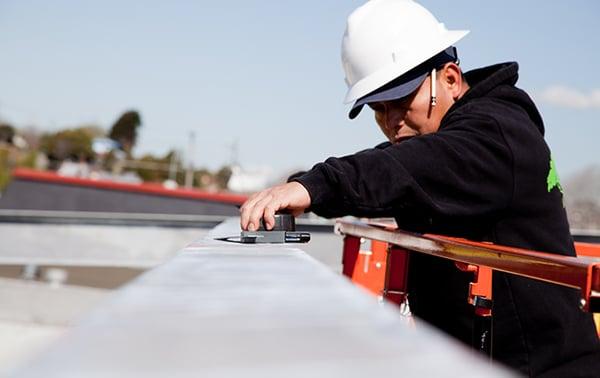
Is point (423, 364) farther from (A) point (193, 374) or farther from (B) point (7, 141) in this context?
(B) point (7, 141)

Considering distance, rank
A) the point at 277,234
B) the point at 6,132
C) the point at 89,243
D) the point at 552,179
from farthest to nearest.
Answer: the point at 6,132 → the point at 89,243 → the point at 552,179 → the point at 277,234

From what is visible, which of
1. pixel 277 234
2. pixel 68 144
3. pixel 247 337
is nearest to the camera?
pixel 247 337

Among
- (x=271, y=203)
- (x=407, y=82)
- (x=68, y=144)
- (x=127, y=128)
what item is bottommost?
(x=271, y=203)

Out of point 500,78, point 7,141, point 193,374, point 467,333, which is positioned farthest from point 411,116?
point 7,141

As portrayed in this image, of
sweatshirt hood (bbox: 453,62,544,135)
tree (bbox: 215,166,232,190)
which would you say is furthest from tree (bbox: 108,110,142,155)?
sweatshirt hood (bbox: 453,62,544,135)

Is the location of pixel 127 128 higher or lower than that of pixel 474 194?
higher

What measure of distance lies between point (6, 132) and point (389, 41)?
70.9 meters

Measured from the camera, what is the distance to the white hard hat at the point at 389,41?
2678 millimetres

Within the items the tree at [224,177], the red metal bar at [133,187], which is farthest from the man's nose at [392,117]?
the tree at [224,177]

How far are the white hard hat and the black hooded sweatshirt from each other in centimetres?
31

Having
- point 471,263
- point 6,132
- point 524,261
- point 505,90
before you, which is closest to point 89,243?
point 505,90

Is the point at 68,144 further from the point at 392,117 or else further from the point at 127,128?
the point at 392,117

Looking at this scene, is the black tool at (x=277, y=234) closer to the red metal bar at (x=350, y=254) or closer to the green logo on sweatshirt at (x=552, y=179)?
the green logo on sweatshirt at (x=552, y=179)

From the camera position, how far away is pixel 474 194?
2166 millimetres
